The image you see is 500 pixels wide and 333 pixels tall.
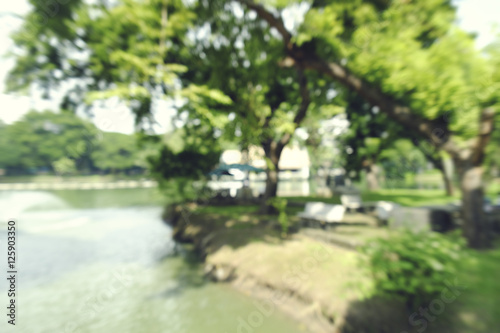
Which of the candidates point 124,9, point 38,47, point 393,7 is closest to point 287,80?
point 393,7

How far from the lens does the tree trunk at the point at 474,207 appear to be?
6.16 meters

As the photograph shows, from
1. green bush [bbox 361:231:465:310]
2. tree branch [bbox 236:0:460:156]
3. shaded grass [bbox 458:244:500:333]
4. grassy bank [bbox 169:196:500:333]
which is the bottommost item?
grassy bank [bbox 169:196:500:333]

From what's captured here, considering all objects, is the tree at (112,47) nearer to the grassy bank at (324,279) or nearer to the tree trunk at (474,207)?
the grassy bank at (324,279)

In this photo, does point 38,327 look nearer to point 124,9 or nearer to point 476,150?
point 124,9

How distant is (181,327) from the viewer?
4887 mm

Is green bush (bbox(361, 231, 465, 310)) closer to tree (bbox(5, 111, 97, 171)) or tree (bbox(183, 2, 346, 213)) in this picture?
tree (bbox(183, 2, 346, 213))

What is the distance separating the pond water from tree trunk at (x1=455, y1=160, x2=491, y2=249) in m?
5.56

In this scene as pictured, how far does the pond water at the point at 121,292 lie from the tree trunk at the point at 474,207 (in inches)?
219

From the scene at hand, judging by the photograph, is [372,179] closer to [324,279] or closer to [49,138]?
[324,279]

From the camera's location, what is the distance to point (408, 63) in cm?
762

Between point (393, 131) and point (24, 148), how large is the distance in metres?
20.4

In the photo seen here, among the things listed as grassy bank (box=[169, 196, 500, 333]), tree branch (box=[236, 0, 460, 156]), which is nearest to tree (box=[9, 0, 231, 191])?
tree branch (box=[236, 0, 460, 156])

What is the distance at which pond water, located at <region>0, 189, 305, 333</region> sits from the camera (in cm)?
495

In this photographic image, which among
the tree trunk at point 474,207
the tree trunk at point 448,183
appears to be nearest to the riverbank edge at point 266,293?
the tree trunk at point 474,207
